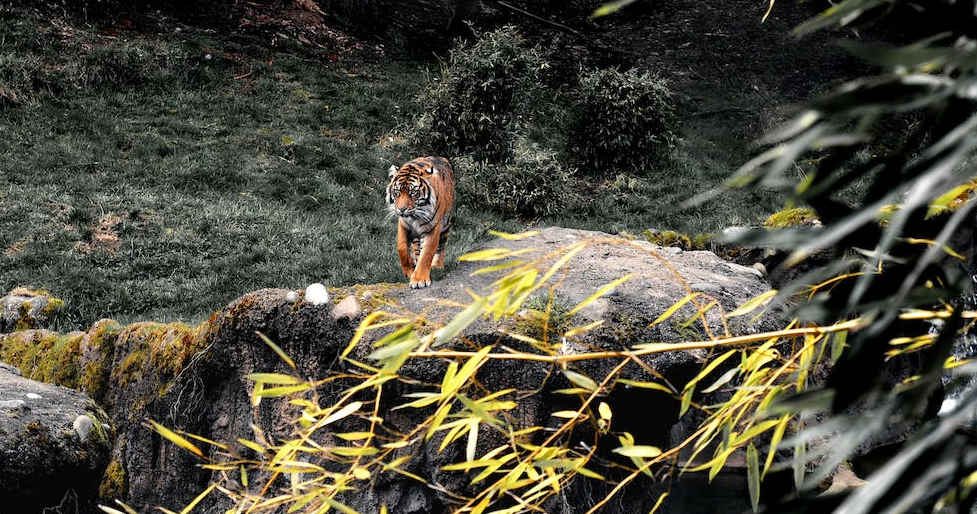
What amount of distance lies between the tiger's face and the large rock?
2068mm

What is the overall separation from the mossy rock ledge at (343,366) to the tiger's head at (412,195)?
0.58 m

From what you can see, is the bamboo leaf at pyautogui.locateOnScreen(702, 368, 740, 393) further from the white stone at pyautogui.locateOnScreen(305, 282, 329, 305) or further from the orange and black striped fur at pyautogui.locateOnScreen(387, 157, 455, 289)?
the orange and black striped fur at pyautogui.locateOnScreen(387, 157, 455, 289)

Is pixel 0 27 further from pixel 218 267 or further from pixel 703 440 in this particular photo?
pixel 703 440

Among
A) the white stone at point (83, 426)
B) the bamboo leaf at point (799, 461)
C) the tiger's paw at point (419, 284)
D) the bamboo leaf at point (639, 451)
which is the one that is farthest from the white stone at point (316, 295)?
the bamboo leaf at point (799, 461)

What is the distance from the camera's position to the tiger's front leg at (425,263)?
485 centimetres

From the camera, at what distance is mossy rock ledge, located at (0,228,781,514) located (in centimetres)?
390

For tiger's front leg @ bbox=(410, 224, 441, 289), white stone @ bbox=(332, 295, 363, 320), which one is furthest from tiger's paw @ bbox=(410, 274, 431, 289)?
white stone @ bbox=(332, 295, 363, 320)

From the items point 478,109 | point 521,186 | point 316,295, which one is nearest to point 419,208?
point 316,295

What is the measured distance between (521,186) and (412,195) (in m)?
3.97

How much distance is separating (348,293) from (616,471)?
65.2 inches

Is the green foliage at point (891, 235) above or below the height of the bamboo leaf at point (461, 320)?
above

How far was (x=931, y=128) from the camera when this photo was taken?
2.77ft

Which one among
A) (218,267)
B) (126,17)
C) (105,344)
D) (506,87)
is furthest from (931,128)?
(126,17)

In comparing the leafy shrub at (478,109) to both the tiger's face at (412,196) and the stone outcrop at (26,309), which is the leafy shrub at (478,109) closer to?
the tiger's face at (412,196)
